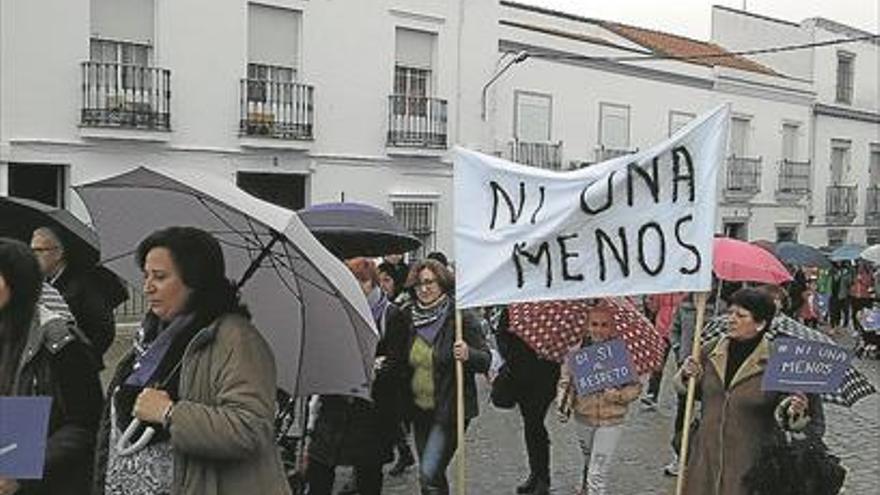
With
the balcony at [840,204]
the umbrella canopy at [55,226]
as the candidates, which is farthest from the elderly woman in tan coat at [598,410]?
the balcony at [840,204]

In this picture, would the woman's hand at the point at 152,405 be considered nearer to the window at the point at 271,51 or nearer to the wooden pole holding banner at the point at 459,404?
the wooden pole holding banner at the point at 459,404

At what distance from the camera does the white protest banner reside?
5.63 m

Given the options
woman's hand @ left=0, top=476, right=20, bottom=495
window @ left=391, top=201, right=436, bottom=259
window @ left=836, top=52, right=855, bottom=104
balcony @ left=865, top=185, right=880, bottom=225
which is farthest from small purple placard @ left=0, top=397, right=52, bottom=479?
balcony @ left=865, top=185, right=880, bottom=225

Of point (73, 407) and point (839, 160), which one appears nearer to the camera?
point (73, 407)

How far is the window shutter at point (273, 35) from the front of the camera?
19.1m

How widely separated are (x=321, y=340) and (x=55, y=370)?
3.01 ft

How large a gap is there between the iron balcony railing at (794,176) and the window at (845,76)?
11.2 ft

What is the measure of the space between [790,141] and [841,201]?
10.7 feet

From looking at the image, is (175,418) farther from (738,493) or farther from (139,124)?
(139,124)

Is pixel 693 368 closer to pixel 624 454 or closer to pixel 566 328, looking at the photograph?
pixel 566 328

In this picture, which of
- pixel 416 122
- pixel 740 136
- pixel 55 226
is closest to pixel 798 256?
pixel 416 122

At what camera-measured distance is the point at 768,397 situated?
5.32m

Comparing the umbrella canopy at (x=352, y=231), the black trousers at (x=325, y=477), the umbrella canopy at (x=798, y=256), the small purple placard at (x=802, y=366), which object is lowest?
the black trousers at (x=325, y=477)

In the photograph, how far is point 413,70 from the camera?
2155 cm
